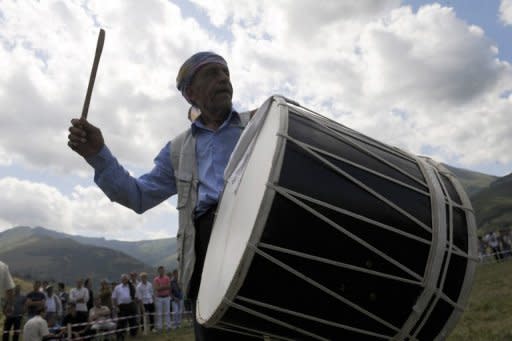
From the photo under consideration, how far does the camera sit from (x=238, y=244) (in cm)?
212

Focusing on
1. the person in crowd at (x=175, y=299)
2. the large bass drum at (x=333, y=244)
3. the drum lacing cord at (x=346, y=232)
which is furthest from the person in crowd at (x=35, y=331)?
the drum lacing cord at (x=346, y=232)

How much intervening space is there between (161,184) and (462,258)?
1.95 m

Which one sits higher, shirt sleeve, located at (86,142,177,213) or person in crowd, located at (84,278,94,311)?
shirt sleeve, located at (86,142,177,213)

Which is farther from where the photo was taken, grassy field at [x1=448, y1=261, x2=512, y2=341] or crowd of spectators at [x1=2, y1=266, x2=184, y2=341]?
crowd of spectators at [x1=2, y1=266, x2=184, y2=341]

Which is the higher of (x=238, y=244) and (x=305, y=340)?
(x=238, y=244)

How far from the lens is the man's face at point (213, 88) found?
9.98 feet

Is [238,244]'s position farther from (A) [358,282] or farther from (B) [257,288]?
(A) [358,282]

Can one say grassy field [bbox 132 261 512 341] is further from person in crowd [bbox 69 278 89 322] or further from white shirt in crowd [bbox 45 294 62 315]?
white shirt in crowd [bbox 45 294 62 315]

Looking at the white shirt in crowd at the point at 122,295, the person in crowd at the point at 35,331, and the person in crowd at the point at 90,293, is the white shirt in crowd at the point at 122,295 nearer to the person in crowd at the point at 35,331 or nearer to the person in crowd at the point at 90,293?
the person in crowd at the point at 90,293

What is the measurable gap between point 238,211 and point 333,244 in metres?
0.52

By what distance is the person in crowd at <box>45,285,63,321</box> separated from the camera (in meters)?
11.0

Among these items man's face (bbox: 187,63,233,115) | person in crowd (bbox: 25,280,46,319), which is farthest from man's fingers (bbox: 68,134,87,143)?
person in crowd (bbox: 25,280,46,319)

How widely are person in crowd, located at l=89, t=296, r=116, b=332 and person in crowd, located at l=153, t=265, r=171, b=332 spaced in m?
1.56

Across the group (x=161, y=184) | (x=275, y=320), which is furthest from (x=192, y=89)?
(x=275, y=320)
